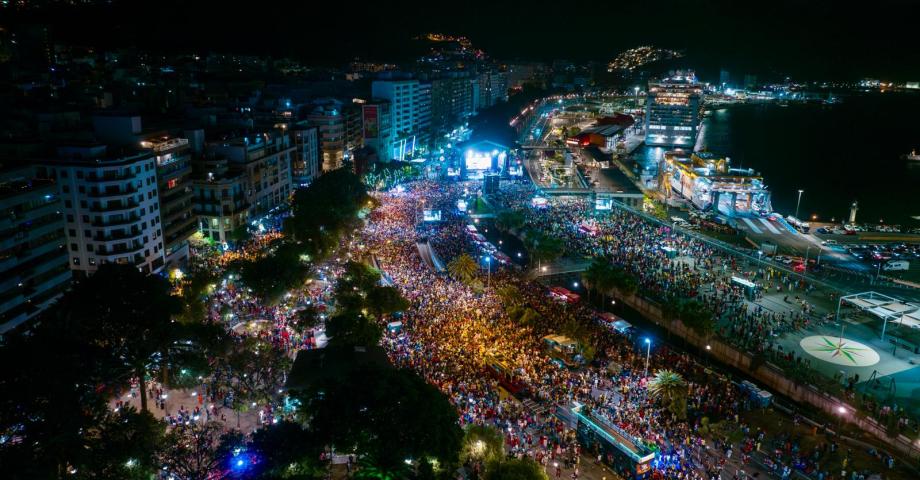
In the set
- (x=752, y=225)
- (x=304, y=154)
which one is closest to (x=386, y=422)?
(x=304, y=154)

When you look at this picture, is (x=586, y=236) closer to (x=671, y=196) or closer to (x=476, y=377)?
(x=476, y=377)

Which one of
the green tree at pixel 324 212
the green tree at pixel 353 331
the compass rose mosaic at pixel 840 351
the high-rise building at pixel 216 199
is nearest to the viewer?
the green tree at pixel 353 331

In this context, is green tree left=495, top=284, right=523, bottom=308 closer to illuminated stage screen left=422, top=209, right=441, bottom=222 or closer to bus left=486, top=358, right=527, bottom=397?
bus left=486, top=358, right=527, bottom=397

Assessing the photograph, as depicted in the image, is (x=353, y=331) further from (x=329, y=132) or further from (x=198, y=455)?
(x=329, y=132)

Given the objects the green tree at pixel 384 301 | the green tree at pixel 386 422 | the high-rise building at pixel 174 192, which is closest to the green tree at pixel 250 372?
the green tree at pixel 384 301

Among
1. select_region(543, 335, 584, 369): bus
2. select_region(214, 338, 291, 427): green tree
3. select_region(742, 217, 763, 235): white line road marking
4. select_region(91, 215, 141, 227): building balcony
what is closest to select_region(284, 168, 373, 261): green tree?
select_region(91, 215, 141, 227): building balcony

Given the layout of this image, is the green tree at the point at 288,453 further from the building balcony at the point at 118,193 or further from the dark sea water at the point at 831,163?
the dark sea water at the point at 831,163

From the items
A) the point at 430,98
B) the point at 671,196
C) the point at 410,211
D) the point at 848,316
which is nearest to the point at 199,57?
the point at 430,98
